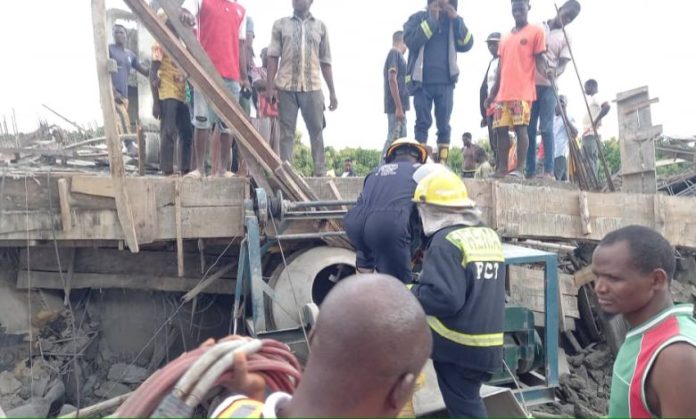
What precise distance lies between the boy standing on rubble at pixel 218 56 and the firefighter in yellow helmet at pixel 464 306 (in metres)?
2.87

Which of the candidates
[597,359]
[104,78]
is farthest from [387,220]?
[597,359]


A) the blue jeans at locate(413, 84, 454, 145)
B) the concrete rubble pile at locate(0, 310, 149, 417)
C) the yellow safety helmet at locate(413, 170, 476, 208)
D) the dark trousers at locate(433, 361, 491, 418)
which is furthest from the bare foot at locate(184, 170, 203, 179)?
the dark trousers at locate(433, 361, 491, 418)

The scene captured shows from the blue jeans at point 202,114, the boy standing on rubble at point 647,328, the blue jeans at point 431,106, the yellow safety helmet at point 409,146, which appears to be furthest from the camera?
the blue jeans at point 431,106

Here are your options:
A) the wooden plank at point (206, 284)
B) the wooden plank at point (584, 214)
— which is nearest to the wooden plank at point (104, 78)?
the wooden plank at point (206, 284)

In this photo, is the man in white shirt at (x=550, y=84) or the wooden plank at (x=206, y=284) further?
the man in white shirt at (x=550, y=84)

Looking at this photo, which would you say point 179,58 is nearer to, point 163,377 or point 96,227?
point 96,227

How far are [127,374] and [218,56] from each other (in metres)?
3.29

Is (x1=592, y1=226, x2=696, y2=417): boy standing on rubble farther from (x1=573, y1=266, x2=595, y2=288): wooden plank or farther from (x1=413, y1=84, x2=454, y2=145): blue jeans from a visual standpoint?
(x1=573, y1=266, x2=595, y2=288): wooden plank

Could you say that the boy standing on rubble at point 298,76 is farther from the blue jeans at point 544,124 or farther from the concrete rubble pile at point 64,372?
the concrete rubble pile at point 64,372

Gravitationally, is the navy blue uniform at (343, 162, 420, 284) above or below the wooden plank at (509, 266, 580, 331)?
above

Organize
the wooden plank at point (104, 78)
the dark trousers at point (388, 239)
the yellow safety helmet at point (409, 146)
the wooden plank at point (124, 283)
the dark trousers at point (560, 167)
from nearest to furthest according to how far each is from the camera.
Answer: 1. the dark trousers at point (388, 239)
2. the wooden plank at point (104, 78)
3. the yellow safety helmet at point (409, 146)
4. the wooden plank at point (124, 283)
5. the dark trousers at point (560, 167)

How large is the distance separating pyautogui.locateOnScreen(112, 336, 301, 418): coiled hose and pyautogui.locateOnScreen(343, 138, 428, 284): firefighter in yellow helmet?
2.72m

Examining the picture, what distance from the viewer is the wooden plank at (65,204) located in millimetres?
5051

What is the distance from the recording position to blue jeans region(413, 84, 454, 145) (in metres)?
6.64
